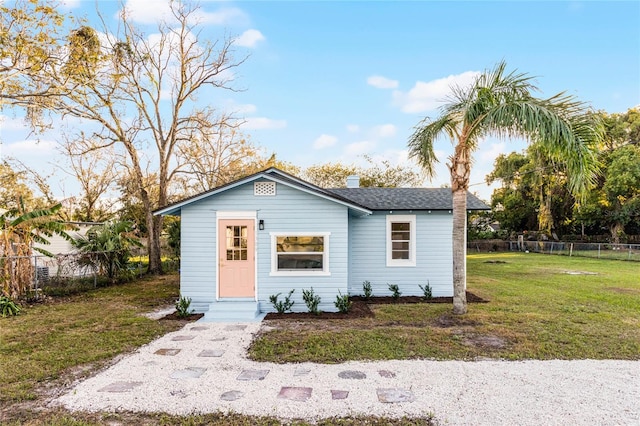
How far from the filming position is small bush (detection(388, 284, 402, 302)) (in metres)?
10.8

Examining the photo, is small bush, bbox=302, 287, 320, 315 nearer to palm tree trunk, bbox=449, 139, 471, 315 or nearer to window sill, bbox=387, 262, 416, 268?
window sill, bbox=387, 262, 416, 268

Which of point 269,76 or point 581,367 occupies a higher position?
point 269,76

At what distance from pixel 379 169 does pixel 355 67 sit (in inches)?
883

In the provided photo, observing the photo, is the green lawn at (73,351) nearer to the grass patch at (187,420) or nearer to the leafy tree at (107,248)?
the grass patch at (187,420)

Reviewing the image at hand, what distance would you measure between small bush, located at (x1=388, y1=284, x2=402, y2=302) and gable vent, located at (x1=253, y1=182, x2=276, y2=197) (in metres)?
4.71

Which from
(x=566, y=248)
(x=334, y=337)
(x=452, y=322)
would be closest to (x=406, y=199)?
(x=452, y=322)

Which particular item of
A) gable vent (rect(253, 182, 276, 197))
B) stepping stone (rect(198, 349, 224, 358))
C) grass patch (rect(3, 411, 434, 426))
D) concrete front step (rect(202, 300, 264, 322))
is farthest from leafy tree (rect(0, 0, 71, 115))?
grass patch (rect(3, 411, 434, 426))

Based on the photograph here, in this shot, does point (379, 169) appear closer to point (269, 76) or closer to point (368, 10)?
point (269, 76)

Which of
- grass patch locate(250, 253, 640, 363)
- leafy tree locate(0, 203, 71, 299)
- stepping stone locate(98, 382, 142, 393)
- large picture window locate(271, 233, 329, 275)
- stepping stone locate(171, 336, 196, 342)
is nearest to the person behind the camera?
stepping stone locate(98, 382, 142, 393)

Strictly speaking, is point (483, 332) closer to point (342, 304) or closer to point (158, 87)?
point (342, 304)

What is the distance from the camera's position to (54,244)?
17062 mm

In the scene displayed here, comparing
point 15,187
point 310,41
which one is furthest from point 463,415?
point 15,187

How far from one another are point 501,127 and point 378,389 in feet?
19.4

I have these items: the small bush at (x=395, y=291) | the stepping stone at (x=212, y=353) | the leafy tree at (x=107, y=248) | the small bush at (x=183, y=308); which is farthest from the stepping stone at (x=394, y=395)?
the leafy tree at (x=107, y=248)
